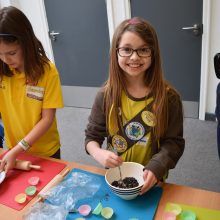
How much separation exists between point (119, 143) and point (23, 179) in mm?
386

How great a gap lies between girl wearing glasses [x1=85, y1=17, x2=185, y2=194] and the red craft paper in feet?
0.52

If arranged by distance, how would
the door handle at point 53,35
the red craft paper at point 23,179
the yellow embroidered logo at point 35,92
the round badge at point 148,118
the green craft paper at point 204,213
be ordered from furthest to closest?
the door handle at point 53,35, the yellow embroidered logo at point 35,92, the round badge at point 148,118, the red craft paper at point 23,179, the green craft paper at point 204,213

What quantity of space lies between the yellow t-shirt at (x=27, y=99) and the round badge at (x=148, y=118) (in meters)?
0.37

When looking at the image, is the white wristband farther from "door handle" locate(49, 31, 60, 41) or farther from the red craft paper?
"door handle" locate(49, 31, 60, 41)

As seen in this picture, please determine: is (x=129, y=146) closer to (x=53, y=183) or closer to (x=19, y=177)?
(x=53, y=183)

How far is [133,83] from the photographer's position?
103 centimetres

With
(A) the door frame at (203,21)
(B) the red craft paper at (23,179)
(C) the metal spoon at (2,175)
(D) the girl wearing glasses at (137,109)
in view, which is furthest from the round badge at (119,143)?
(A) the door frame at (203,21)

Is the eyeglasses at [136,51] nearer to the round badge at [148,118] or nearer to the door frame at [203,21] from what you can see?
the round badge at [148,118]

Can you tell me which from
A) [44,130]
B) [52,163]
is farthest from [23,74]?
[52,163]

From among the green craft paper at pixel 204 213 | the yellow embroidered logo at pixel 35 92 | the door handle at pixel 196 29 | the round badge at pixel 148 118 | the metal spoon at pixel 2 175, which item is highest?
the door handle at pixel 196 29

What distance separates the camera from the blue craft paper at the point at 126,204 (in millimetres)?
762

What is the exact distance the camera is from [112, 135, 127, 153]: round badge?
103 cm

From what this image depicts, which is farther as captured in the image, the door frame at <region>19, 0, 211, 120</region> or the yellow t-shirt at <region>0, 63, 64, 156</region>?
the door frame at <region>19, 0, 211, 120</region>

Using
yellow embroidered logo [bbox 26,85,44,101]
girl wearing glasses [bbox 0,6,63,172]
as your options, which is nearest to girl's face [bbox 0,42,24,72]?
girl wearing glasses [bbox 0,6,63,172]
